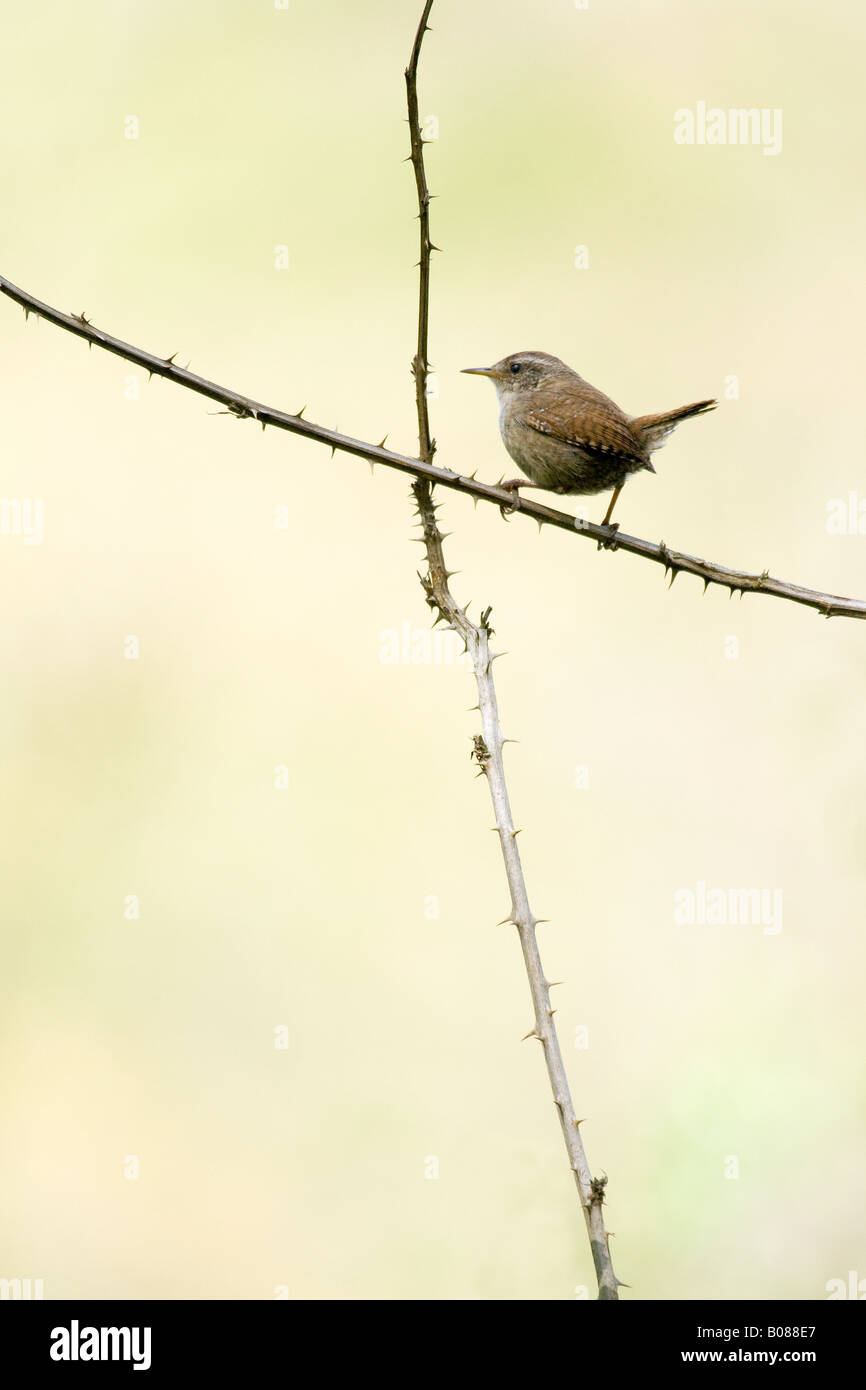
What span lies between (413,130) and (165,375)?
1.45 ft

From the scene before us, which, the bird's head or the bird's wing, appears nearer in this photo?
the bird's wing

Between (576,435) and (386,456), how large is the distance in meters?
1.38

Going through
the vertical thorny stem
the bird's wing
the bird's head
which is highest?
the bird's head

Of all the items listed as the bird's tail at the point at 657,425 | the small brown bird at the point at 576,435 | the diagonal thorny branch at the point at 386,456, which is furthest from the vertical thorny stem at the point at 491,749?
the bird's tail at the point at 657,425

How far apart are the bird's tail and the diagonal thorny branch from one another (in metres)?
1.35

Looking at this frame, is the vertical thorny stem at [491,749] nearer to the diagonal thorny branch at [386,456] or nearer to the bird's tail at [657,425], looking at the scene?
the diagonal thorny branch at [386,456]

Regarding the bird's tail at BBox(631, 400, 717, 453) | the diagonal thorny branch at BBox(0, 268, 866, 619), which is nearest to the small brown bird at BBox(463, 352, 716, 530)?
the bird's tail at BBox(631, 400, 717, 453)

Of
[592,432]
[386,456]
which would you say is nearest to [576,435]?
[592,432]

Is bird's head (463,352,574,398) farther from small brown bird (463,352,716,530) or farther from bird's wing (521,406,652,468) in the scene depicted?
bird's wing (521,406,652,468)

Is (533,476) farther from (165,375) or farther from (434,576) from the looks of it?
(165,375)

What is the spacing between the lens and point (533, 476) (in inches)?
116

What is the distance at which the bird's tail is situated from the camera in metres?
2.96

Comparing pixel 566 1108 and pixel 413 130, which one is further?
pixel 413 130

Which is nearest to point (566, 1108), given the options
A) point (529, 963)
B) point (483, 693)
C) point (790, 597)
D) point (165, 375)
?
point (529, 963)
